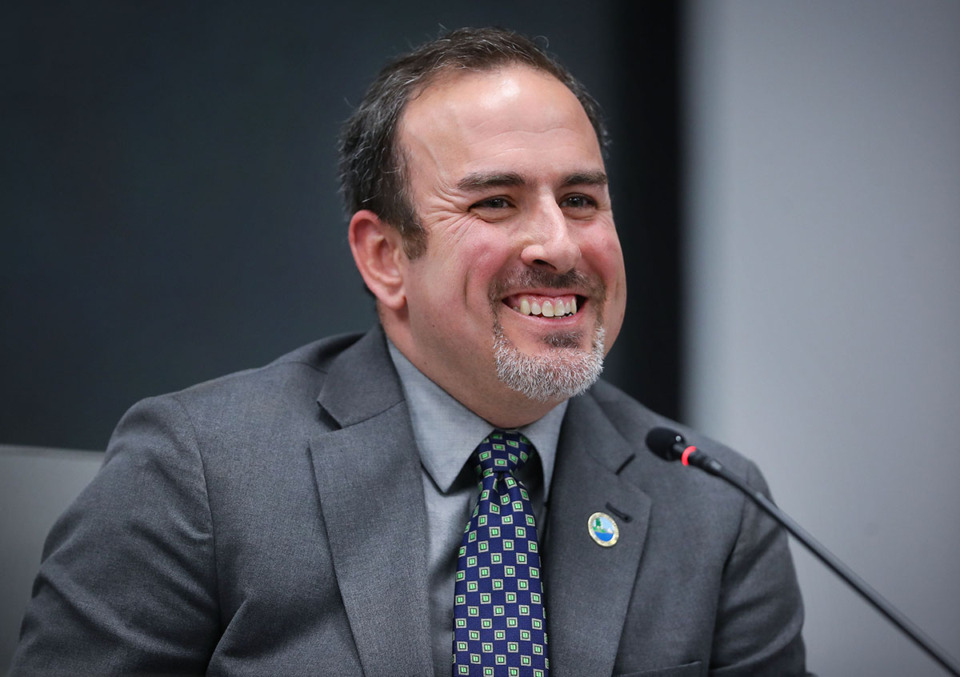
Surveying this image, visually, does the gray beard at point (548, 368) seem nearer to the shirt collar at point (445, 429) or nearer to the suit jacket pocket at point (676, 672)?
the shirt collar at point (445, 429)

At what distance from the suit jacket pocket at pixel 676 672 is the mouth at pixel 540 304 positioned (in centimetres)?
63

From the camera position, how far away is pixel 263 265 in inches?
94.1

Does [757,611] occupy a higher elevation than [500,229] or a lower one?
lower

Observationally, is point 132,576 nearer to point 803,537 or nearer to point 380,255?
point 380,255

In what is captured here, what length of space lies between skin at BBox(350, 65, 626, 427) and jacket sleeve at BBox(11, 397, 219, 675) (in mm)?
494

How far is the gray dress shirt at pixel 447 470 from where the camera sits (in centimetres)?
158

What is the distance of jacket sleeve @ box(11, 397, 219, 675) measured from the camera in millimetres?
1406

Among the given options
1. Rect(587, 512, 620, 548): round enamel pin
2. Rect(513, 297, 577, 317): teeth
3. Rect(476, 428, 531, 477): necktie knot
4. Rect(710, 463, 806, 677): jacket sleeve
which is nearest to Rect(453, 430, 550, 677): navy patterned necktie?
Rect(476, 428, 531, 477): necktie knot

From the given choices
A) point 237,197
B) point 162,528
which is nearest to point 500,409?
point 162,528

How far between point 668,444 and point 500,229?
1.59 ft

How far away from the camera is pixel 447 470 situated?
5.52 feet

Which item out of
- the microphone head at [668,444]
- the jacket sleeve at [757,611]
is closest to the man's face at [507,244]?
the microphone head at [668,444]

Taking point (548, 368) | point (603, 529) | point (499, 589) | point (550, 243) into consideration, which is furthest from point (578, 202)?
point (499, 589)

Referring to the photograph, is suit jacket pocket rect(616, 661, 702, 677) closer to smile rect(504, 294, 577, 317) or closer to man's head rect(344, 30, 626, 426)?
man's head rect(344, 30, 626, 426)
